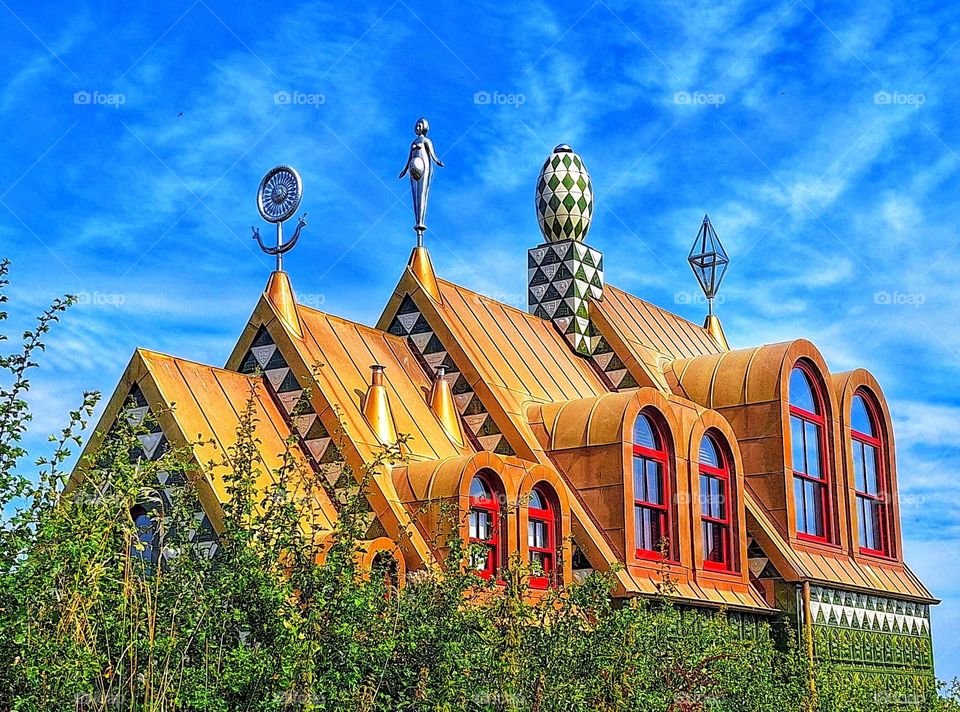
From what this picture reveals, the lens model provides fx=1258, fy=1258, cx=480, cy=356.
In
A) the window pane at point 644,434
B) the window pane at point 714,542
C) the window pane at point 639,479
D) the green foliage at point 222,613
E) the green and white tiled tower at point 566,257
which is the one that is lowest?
the green foliage at point 222,613

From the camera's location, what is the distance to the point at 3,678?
8.25 metres

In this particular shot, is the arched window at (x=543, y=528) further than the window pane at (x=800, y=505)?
No

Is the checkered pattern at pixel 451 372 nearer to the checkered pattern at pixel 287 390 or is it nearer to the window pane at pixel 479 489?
the window pane at pixel 479 489

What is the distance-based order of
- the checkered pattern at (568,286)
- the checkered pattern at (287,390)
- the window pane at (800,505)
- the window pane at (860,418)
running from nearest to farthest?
the checkered pattern at (287,390) < the window pane at (800,505) < the checkered pattern at (568,286) < the window pane at (860,418)

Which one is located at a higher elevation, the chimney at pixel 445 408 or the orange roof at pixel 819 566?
the chimney at pixel 445 408

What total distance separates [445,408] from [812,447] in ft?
30.3

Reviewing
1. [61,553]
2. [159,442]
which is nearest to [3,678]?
[61,553]

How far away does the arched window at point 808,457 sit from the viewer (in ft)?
91.4

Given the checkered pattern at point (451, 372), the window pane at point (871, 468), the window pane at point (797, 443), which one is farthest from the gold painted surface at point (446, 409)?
the window pane at point (871, 468)

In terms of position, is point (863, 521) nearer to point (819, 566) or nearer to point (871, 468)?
point (871, 468)

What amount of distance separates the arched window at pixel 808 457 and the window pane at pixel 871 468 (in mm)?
2394

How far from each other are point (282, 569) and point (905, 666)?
23.7 metres

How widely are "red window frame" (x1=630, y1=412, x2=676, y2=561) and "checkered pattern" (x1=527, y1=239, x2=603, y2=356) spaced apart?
19.2 feet

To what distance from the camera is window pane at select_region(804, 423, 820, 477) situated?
28.4 meters
